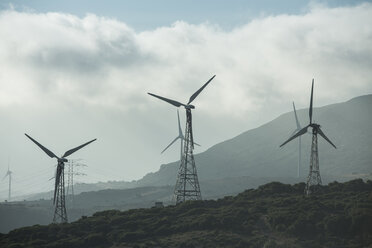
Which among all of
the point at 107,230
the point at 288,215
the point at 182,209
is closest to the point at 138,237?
the point at 107,230

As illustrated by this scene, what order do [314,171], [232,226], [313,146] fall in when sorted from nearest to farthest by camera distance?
[232,226]
[314,171]
[313,146]

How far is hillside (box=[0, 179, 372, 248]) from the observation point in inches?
4744

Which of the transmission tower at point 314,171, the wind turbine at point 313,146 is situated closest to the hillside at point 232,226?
the transmission tower at point 314,171

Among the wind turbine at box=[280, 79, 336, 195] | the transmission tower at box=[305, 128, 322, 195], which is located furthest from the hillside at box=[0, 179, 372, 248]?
the wind turbine at box=[280, 79, 336, 195]

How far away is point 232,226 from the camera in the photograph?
13175 cm

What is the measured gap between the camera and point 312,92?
5768 inches

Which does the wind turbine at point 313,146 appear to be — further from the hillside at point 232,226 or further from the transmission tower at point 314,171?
the hillside at point 232,226

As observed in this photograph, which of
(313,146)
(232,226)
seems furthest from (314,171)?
(232,226)

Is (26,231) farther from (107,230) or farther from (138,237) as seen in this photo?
(138,237)

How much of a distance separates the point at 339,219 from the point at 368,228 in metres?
6.26

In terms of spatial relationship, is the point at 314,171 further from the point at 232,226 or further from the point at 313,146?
the point at 232,226

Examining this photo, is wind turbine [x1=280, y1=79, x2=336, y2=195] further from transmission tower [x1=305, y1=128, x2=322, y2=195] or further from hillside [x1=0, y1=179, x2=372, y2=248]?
hillside [x1=0, y1=179, x2=372, y2=248]

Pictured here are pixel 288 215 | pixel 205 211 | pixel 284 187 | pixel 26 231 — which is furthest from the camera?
pixel 284 187

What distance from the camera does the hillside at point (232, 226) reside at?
12050 centimetres
